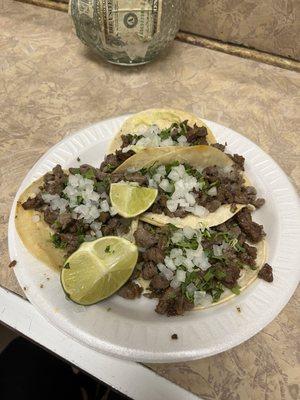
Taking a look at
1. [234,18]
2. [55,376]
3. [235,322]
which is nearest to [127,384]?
[235,322]

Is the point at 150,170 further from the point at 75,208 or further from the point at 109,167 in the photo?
the point at 75,208

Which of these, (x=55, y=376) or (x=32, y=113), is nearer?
(x=55, y=376)

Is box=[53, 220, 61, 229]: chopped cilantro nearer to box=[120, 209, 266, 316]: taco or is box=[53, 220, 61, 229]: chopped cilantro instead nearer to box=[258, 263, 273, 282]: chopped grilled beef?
box=[120, 209, 266, 316]: taco

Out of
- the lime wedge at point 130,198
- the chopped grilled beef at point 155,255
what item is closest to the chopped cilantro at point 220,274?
the chopped grilled beef at point 155,255

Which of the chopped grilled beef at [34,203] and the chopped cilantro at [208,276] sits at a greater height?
the chopped grilled beef at [34,203]

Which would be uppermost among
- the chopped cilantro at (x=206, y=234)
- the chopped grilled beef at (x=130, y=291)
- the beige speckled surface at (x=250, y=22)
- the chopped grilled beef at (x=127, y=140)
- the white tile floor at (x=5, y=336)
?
the beige speckled surface at (x=250, y=22)

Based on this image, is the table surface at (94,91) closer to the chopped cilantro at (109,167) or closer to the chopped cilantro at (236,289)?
the chopped cilantro at (109,167)

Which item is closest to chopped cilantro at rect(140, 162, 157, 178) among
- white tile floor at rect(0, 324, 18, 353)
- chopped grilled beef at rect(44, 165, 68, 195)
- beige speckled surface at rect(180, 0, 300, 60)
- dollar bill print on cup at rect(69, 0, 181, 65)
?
chopped grilled beef at rect(44, 165, 68, 195)

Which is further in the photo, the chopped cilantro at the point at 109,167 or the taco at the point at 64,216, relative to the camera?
the chopped cilantro at the point at 109,167

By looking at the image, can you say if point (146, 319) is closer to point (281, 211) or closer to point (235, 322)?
point (235, 322)
